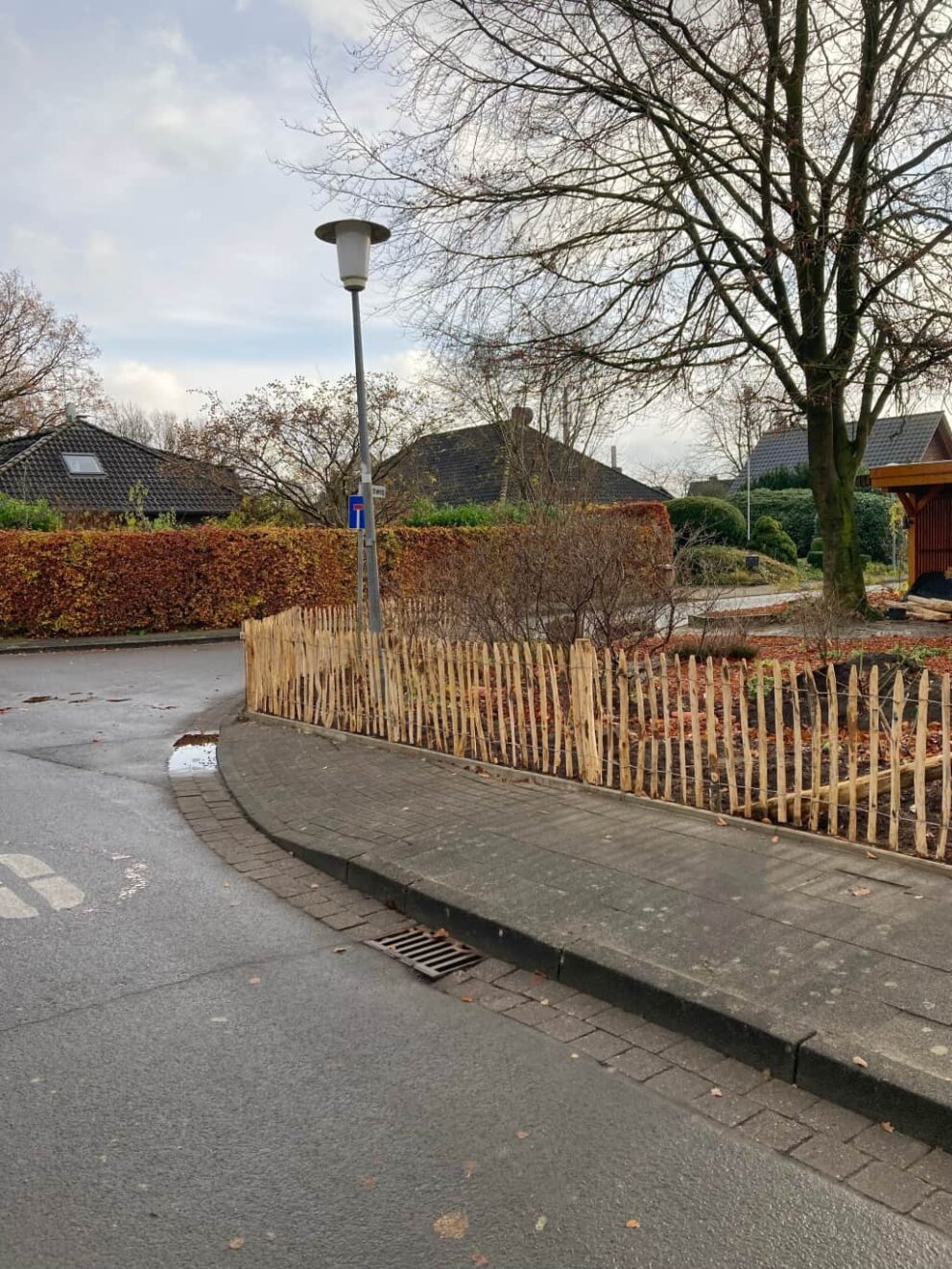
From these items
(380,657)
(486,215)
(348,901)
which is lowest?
(348,901)

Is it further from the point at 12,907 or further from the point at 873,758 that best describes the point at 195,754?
the point at 873,758

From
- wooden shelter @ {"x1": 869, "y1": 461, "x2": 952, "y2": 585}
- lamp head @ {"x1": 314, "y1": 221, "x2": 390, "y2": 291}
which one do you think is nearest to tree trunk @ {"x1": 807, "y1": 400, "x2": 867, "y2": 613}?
wooden shelter @ {"x1": 869, "y1": 461, "x2": 952, "y2": 585}

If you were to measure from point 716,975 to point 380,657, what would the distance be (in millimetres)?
4846

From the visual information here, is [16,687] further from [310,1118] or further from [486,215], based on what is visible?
[310,1118]

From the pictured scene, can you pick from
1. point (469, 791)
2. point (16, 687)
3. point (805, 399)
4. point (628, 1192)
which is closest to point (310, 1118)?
point (628, 1192)

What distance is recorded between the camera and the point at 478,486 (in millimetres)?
35719

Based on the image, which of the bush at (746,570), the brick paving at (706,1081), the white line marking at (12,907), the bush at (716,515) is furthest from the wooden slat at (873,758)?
the bush at (716,515)

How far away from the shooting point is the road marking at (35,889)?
4.75 metres

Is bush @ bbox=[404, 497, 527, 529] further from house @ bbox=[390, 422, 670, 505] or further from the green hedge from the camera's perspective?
the green hedge

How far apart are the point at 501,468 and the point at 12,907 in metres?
28.1

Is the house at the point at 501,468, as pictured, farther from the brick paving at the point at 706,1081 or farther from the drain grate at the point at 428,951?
the brick paving at the point at 706,1081

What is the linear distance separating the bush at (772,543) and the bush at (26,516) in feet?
71.4

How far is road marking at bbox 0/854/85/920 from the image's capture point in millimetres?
4754

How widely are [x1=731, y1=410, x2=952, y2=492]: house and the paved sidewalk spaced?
118 feet
